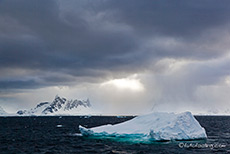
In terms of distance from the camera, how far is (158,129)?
141ft

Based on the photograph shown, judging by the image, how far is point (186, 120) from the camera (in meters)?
44.6

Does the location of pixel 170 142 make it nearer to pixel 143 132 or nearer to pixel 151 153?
pixel 143 132

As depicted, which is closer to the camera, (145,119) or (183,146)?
(183,146)

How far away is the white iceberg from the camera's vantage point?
138 ft

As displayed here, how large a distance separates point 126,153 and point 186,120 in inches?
661

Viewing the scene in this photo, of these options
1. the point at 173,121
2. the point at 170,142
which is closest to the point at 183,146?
the point at 170,142

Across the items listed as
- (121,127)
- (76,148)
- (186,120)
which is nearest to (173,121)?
(186,120)

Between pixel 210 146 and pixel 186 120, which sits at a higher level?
pixel 186 120

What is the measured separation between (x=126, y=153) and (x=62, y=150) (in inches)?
357

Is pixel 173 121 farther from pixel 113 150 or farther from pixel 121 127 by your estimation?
pixel 113 150

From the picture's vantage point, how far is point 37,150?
3531 cm

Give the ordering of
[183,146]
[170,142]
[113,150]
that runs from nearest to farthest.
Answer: [113,150] → [183,146] → [170,142]

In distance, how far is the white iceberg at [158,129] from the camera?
4200cm

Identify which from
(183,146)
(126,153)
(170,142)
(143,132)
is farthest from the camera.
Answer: (143,132)
